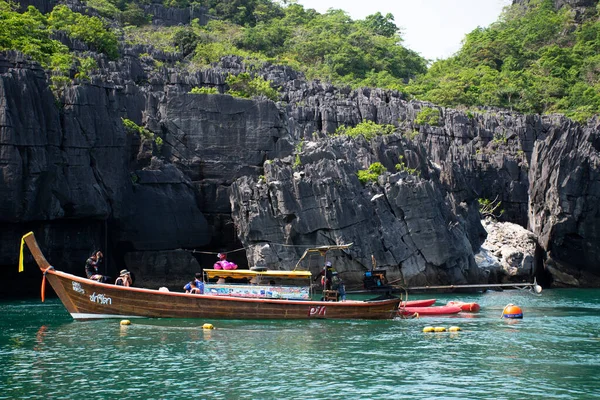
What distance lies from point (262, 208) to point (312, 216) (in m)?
3.56

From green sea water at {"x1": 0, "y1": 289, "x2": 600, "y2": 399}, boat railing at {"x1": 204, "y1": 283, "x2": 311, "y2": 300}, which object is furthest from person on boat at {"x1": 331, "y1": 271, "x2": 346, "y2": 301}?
boat railing at {"x1": 204, "y1": 283, "x2": 311, "y2": 300}

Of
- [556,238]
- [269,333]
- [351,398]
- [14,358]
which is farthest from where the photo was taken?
[556,238]

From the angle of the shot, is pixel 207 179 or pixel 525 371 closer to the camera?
pixel 525 371

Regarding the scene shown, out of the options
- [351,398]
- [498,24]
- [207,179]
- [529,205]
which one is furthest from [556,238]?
[498,24]

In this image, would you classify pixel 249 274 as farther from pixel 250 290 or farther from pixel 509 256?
pixel 509 256

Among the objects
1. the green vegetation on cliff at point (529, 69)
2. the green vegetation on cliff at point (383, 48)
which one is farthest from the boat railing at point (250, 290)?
the green vegetation on cliff at point (529, 69)

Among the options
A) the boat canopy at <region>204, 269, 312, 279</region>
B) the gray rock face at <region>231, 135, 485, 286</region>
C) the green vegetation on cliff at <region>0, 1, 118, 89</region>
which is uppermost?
the green vegetation on cliff at <region>0, 1, 118, 89</region>

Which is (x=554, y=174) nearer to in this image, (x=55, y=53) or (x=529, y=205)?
(x=529, y=205)

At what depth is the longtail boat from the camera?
111 feet

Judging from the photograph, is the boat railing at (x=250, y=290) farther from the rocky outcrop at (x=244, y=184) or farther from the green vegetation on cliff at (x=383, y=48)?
the green vegetation on cliff at (x=383, y=48)

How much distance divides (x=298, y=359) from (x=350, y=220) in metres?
30.4

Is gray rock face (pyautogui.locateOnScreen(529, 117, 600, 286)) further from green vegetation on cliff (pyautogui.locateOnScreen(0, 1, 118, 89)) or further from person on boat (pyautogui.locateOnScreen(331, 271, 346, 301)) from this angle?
green vegetation on cliff (pyautogui.locateOnScreen(0, 1, 118, 89))

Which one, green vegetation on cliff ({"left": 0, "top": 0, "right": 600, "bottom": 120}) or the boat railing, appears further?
green vegetation on cliff ({"left": 0, "top": 0, "right": 600, "bottom": 120})

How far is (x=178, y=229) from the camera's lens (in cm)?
5747
